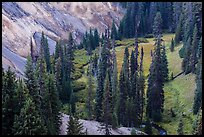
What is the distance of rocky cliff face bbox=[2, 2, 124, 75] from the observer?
387 ft

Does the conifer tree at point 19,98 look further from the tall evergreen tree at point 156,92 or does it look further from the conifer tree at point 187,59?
the conifer tree at point 187,59

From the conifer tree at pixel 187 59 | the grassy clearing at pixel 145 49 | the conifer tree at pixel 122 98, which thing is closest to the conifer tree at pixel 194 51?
the conifer tree at pixel 187 59

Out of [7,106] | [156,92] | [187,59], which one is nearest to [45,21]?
[187,59]

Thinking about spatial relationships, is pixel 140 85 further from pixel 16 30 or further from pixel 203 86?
pixel 16 30

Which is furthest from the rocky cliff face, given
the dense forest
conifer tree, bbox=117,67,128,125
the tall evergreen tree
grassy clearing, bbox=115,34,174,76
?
the tall evergreen tree

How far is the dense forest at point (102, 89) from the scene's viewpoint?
152 ft

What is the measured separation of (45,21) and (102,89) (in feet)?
261

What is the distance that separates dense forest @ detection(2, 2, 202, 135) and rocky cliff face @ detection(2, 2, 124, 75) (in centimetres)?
1107

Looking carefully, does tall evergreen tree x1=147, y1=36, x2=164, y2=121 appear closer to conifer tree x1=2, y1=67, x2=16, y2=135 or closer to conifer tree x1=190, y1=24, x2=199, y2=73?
conifer tree x1=190, y1=24, x2=199, y2=73

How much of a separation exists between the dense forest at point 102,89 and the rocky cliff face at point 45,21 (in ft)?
36.3

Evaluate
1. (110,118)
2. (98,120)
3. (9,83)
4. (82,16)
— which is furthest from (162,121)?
(82,16)

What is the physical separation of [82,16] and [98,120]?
105 m

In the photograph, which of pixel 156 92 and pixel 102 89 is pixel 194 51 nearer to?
pixel 156 92

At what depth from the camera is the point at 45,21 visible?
6048 inches
